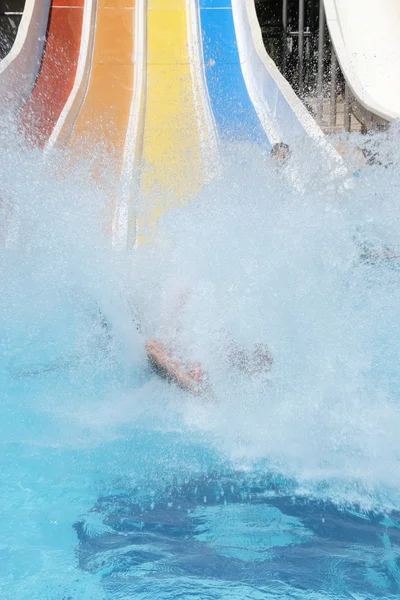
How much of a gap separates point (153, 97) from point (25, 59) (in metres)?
1.33

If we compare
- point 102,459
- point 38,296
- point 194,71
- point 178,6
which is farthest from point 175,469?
point 178,6

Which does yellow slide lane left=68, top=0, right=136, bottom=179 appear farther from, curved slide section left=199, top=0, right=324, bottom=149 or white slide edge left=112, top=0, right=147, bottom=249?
curved slide section left=199, top=0, right=324, bottom=149

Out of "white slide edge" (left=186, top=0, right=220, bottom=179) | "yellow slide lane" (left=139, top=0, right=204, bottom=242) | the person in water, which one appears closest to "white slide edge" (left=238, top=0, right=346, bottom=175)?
"white slide edge" (left=186, top=0, right=220, bottom=179)

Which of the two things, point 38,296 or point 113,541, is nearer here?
point 113,541

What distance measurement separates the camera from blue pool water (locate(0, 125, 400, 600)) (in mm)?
1912

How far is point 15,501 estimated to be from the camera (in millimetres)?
2225

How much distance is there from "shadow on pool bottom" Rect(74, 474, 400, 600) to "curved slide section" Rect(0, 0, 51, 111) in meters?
5.03

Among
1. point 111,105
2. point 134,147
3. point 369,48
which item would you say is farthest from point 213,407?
point 369,48

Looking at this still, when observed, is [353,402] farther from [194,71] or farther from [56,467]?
[194,71]

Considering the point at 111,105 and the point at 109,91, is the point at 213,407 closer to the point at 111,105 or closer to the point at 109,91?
the point at 111,105

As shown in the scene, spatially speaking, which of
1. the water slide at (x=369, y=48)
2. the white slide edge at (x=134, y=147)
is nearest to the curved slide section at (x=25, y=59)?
the white slide edge at (x=134, y=147)

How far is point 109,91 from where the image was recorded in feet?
22.8

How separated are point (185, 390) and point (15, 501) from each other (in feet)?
2.58

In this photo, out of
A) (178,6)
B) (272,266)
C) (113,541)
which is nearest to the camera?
(113,541)
